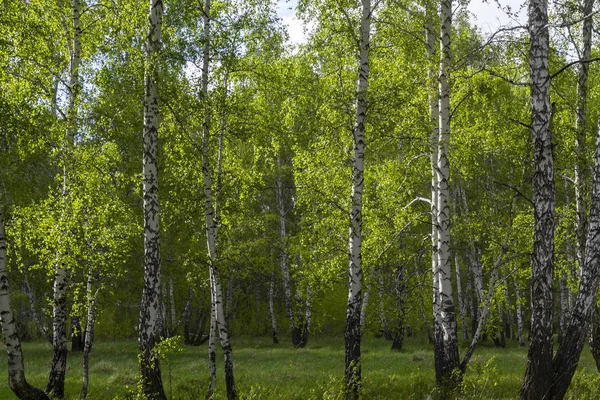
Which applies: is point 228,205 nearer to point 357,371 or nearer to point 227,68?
point 227,68

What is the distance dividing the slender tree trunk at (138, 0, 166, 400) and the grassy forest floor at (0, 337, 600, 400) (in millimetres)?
354

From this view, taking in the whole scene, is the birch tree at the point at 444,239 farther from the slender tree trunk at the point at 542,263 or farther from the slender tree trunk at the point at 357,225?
the slender tree trunk at the point at 542,263

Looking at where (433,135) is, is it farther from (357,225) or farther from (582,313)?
(582,313)

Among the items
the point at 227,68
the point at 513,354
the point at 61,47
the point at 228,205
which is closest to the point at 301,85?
the point at 227,68

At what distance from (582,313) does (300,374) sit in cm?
938

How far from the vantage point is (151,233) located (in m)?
10.2

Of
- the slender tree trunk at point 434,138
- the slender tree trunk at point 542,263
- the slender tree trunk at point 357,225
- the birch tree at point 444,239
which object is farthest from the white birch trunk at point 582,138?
the slender tree trunk at point 542,263

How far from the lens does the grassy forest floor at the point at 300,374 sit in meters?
9.90

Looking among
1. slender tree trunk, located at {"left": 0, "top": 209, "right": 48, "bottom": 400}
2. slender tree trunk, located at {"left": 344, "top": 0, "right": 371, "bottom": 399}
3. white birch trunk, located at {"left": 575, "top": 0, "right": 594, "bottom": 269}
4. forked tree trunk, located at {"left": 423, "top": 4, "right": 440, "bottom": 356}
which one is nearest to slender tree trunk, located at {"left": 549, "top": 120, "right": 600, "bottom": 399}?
slender tree trunk, located at {"left": 344, "top": 0, "right": 371, "bottom": 399}

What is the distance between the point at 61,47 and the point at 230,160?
16.0 ft

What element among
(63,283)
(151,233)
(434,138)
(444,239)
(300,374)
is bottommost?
(300,374)

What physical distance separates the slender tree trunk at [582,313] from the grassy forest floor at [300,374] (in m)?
1.78

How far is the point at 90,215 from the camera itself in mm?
12258

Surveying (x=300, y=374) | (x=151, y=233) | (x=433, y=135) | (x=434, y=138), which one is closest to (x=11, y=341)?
A: (x=151, y=233)
